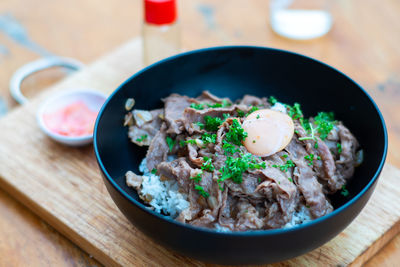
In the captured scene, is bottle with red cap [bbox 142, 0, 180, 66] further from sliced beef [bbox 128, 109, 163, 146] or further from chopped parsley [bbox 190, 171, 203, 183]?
chopped parsley [bbox 190, 171, 203, 183]

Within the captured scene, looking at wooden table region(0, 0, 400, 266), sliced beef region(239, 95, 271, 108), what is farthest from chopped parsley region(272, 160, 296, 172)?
wooden table region(0, 0, 400, 266)

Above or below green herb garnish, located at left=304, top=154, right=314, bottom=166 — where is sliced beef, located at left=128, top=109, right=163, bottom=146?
below

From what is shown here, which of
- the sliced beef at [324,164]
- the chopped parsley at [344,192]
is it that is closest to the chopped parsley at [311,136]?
the sliced beef at [324,164]

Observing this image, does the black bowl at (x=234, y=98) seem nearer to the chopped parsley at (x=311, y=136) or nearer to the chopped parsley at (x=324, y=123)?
the chopped parsley at (x=324, y=123)

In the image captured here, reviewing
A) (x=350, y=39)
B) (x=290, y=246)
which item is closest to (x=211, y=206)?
(x=290, y=246)

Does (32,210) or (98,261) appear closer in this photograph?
(98,261)

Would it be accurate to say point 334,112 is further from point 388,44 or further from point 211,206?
point 388,44
